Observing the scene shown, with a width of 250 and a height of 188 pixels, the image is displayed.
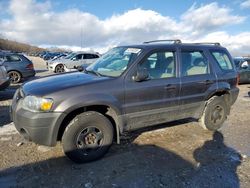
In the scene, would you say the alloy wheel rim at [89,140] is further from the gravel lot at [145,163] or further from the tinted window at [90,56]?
the tinted window at [90,56]

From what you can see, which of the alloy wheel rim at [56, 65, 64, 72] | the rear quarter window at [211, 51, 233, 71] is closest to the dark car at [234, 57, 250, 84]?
the rear quarter window at [211, 51, 233, 71]

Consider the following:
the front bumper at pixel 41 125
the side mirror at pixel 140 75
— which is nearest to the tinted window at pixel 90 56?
the side mirror at pixel 140 75

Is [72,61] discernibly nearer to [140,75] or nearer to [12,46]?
[140,75]

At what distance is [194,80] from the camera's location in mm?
5738

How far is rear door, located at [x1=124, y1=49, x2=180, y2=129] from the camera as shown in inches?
193

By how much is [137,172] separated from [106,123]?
2.98ft

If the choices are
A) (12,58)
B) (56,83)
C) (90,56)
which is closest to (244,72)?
(90,56)

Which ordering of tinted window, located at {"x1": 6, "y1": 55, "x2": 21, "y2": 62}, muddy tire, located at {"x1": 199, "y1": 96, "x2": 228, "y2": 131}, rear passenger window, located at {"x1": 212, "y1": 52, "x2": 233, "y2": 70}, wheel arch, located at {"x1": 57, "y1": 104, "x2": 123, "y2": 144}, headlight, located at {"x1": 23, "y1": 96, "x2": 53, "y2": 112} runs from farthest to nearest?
tinted window, located at {"x1": 6, "y1": 55, "x2": 21, "y2": 62} < rear passenger window, located at {"x1": 212, "y1": 52, "x2": 233, "y2": 70} < muddy tire, located at {"x1": 199, "y1": 96, "x2": 228, "y2": 131} < wheel arch, located at {"x1": 57, "y1": 104, "x2": 123, "y2": 144} < headlight, located at {"x1": 23, "y1": 96, "x2": 53, "y2": 112}

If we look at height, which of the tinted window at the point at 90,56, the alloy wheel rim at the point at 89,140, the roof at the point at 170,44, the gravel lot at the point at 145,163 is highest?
the tinted window at the point at 90,56

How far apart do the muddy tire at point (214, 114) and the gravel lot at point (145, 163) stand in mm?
227

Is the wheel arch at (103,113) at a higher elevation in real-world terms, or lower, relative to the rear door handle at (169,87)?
lower

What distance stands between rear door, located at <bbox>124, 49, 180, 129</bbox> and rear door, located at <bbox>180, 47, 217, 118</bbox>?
200 mm

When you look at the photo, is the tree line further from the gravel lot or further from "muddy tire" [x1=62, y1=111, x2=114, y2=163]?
"muddy tire" [x1=62, y1=111, x2=114, y2=163]

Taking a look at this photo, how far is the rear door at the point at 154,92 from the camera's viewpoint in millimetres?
4910
